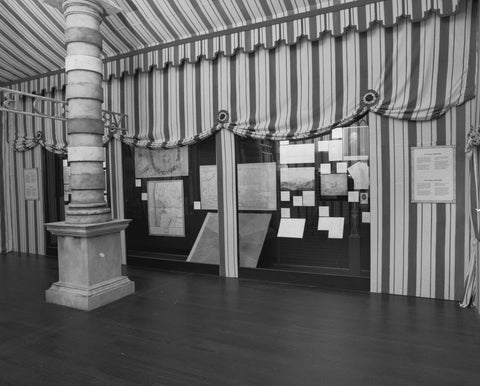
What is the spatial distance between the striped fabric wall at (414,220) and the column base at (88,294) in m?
3.03

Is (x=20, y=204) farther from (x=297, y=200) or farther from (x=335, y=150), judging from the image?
(x=335, y=150)

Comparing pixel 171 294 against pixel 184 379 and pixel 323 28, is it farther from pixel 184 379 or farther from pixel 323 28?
pixel 323 28

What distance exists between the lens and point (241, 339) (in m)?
3.24

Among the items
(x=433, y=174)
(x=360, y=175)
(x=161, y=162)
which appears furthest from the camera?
(x=161, y=162)

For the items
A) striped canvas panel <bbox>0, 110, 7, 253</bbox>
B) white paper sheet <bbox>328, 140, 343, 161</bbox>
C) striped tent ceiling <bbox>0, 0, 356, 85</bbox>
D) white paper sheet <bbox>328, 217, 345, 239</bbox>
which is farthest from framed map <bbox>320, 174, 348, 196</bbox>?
striped canvas panel <bbox>0, 110, 7, 253</bbox>

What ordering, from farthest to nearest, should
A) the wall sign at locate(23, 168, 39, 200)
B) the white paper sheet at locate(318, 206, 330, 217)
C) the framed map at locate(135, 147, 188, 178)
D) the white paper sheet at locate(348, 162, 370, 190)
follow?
the wall sign at locate(23, 168, 39, 200) < the framed map at locate(135, 147, 188, 178) < the white paper sheet at locate(318, 206, 330, 217) < the white paper sheet at locate(348, 162, 370, 190)

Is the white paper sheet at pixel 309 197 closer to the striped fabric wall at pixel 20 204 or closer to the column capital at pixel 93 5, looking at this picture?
the column capital at pixel 93 5

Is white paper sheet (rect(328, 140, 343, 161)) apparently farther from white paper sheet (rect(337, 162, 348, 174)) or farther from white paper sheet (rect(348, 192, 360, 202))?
white paper sheet (rect(348, 192, 360, 202))

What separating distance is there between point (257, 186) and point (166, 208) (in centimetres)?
159

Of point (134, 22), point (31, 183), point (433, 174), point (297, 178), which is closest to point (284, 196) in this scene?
point (297, 178)

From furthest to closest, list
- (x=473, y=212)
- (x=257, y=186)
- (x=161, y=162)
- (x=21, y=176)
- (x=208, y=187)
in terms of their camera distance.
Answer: (x=21, y=176) < (x=161, y=162) < (x=208, y=187) < (x=257, y=186) < (x=473, y=212)

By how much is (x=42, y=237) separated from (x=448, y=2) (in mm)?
7247

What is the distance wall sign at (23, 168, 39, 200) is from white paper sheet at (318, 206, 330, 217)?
207 inches

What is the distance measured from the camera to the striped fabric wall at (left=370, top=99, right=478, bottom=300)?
4098 mm
